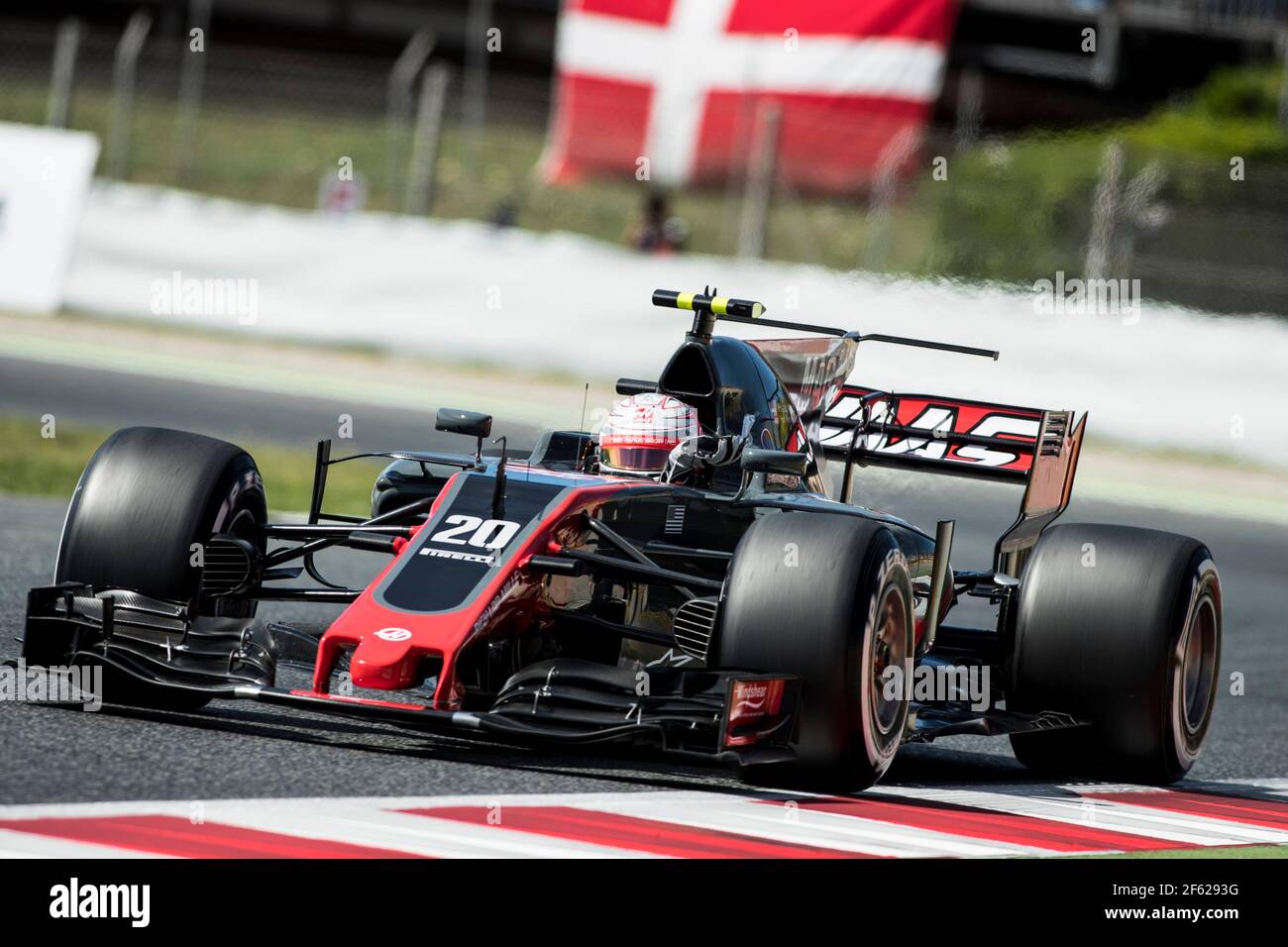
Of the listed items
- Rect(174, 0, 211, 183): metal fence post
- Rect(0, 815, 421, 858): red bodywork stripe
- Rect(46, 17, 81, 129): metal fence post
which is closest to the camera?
Rect(0, 815, 421, 858): red bodywork stripe

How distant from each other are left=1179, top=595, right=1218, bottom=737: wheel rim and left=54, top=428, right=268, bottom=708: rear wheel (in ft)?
11.5

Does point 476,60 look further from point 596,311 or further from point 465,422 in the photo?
point 465,422

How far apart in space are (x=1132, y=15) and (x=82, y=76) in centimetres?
1396

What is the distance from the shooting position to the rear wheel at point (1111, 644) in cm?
739

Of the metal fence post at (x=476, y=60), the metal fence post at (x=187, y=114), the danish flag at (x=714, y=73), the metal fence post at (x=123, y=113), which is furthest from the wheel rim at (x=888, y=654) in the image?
the metal fence post at (x=476, y=60)

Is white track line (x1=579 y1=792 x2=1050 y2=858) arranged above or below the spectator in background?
below

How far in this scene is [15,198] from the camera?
19.1 metres

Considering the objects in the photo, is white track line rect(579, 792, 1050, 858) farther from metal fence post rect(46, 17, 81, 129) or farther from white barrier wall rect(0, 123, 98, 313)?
metal fence post rect(46, 17, 81, 129)

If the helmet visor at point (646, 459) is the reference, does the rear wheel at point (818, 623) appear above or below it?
below

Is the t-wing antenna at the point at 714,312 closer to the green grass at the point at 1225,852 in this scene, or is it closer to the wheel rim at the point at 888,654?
the wheel rim at the point at 888,654

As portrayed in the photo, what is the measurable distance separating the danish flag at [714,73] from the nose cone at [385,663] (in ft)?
53.0

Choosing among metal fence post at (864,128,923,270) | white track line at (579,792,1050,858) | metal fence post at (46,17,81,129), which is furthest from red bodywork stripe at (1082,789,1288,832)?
metal fence post at (46,17,81,129)

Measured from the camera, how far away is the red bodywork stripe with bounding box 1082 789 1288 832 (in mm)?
6930

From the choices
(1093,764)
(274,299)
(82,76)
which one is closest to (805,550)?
(1093,764)
